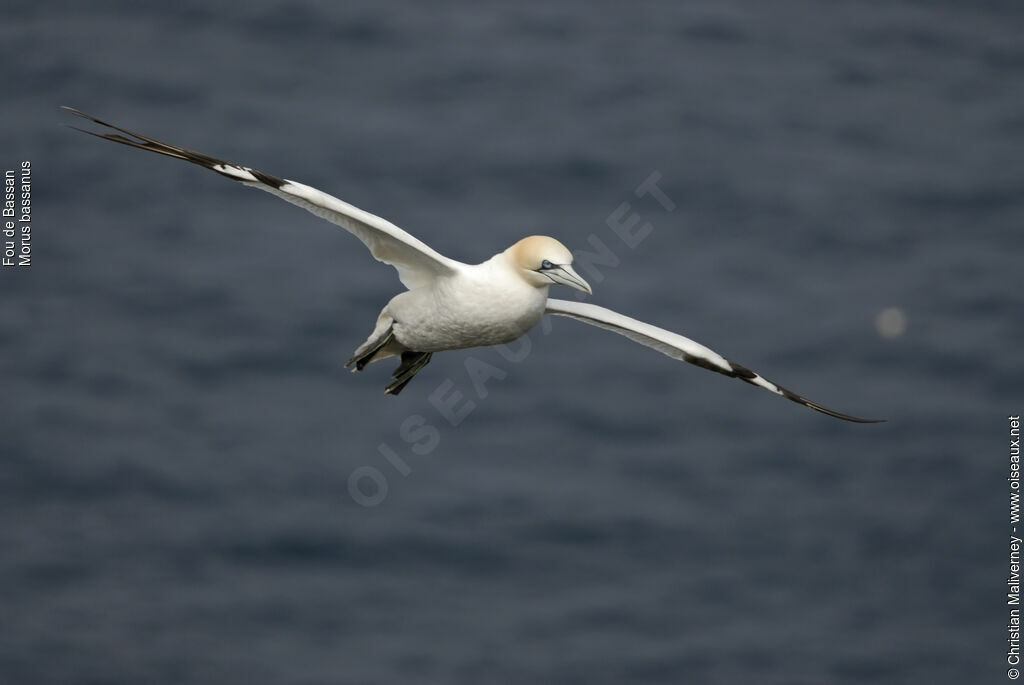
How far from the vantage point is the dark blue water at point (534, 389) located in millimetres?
48188

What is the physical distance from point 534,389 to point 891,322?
9805 mm

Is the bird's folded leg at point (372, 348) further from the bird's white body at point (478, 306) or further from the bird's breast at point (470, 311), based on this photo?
the bird's white body at point (478, 306)

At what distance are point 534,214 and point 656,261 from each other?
3919 millimetres

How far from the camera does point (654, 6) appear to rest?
61.1 meters

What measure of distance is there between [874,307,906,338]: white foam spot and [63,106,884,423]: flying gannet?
32585 millimetres

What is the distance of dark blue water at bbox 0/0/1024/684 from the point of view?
48.2 meters

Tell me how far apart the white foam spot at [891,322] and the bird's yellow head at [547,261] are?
34590 mm

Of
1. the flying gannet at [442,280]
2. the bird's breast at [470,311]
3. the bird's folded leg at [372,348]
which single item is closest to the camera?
the flying gannet at [442,280]

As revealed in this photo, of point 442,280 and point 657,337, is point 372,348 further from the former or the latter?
point 657,337

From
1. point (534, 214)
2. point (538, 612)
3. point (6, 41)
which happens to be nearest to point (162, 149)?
point (538, 612)

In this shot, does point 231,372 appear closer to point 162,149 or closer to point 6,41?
point 6,41

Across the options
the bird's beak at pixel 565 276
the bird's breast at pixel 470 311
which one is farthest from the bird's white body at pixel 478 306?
the bird's beak at pixel 565 276

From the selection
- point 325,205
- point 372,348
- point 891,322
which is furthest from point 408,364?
point 891,322

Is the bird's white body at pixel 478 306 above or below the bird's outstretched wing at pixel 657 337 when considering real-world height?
below
